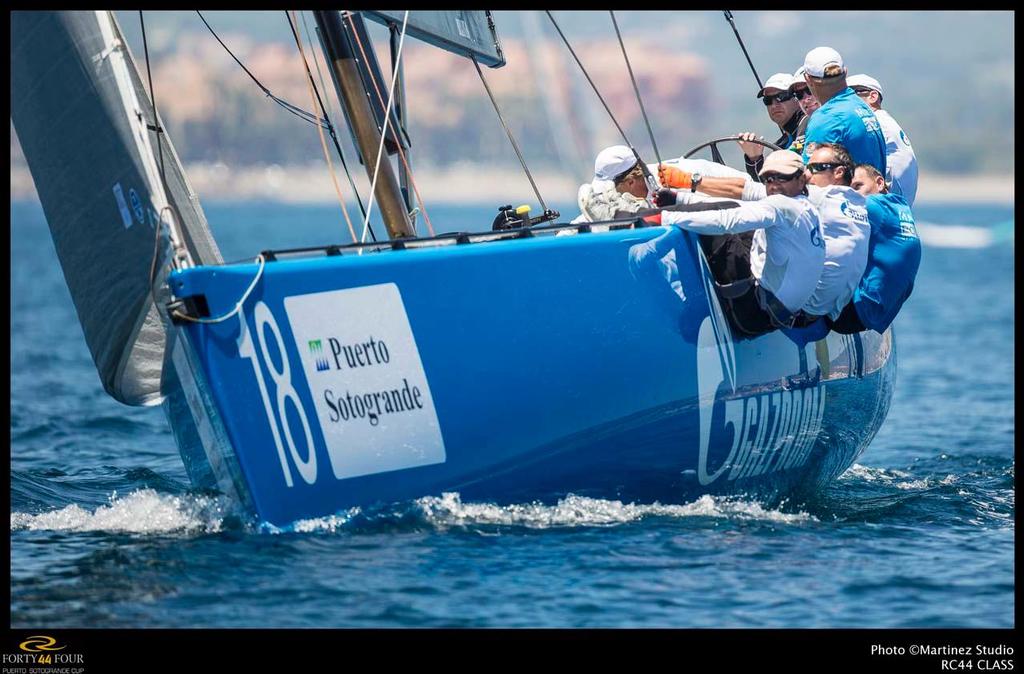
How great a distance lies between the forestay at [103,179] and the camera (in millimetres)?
5145

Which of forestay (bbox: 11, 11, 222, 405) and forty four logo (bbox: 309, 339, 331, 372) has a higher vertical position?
forestay (bbox: 11, 11, 222, 405)

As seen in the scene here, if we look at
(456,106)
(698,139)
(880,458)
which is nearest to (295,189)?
(456,106)

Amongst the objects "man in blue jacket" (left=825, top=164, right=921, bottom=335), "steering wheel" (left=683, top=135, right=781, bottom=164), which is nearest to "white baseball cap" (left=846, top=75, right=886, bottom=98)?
"steering wheel" (left=683, top=135, right=781, bottom=164)

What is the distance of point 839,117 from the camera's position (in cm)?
611

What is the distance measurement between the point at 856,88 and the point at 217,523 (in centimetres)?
344

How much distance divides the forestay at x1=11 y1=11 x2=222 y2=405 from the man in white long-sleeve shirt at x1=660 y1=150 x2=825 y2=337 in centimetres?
179

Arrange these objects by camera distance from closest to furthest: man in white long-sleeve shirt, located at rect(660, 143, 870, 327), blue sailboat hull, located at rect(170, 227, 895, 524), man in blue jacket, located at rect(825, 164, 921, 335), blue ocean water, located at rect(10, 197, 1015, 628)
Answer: blue ocean water, located at rect(10, 197, 1015, 628) → blue sailboat hull, located at rect(170, 227, 895, 524) → man in white long-sleeve shirt, located at rect(660, 143, 870, 327) → man in blue jacket, located at rect(825, 164, 921, 335)

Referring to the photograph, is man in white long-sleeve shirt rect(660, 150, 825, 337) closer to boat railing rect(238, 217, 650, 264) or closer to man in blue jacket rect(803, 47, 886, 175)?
boat railing rect(238, 217, 650, 264)

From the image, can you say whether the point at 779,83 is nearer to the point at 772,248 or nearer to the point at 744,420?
the point at 772,248

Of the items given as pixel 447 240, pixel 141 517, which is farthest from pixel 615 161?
pixel 141 517

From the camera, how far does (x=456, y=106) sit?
136 meters

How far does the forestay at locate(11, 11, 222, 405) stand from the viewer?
5.14 metres
